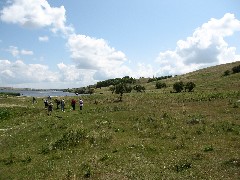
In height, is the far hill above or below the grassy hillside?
above

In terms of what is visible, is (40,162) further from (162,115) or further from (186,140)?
(162,115)

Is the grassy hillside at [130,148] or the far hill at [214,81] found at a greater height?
the far hill at [214,81]

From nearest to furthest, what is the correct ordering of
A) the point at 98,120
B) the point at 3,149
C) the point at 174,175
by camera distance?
the point at 174,175
the point at 3,149
the point at 98,120

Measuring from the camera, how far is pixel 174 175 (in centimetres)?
2055

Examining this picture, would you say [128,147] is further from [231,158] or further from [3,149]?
[3,149]

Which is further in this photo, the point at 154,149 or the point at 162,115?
the point at 162,115

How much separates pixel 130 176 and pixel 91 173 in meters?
2.69

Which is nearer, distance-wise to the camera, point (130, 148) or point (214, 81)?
point (130, 148)

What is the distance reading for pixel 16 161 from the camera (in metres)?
28.6

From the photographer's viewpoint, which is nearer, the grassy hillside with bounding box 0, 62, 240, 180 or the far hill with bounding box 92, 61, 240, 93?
the grassy hillside with bounding box 0, 62, 240, 180

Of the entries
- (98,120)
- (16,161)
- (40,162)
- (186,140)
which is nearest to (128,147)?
(186,140)

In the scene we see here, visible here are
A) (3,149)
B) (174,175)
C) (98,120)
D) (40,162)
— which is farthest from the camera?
(98,120)

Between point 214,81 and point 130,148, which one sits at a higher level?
point 214,81

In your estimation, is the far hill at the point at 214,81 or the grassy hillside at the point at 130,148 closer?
the grassy hillside at the point at 130,148
